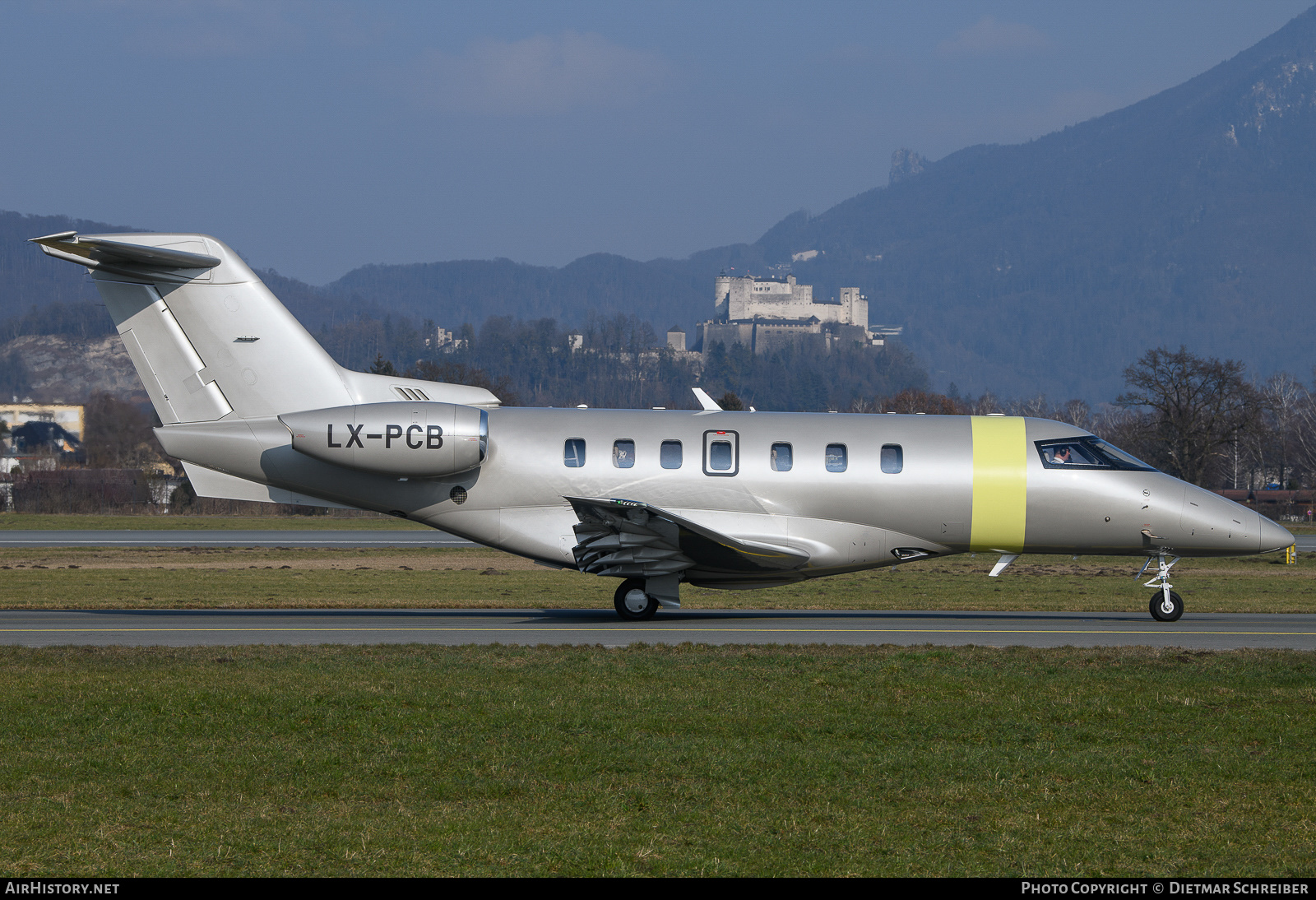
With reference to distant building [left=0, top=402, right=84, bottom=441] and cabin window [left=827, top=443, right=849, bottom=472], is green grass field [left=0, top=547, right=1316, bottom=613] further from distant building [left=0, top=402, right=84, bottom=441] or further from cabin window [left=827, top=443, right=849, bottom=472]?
distant building [left=0, top=402, right=84, bottom=441]

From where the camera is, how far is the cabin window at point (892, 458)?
19578mm

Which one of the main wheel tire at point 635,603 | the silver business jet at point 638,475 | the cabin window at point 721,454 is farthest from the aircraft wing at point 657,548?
the cabin window at point 721,454

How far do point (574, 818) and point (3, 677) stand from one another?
7729mm

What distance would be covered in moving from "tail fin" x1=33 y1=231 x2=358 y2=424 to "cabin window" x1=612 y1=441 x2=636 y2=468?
4.77 m

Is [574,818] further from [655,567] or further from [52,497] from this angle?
[52,497]

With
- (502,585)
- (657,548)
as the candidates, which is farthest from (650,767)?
(502,585)

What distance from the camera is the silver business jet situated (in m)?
19.2

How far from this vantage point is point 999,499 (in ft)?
64.3

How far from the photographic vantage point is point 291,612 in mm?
20875

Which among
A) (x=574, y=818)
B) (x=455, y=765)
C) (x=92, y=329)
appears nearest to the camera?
(x=574, y=818)

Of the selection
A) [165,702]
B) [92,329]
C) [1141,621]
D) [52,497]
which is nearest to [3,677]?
[165,702]

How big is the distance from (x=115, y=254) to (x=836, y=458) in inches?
447

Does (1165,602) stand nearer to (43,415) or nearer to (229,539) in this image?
(229,539)

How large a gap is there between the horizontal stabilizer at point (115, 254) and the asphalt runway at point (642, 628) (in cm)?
543
